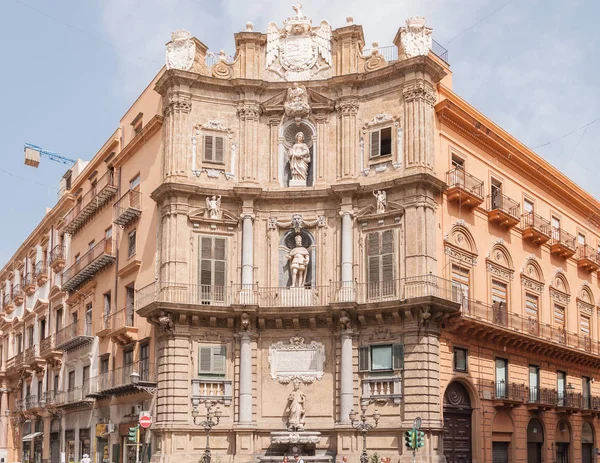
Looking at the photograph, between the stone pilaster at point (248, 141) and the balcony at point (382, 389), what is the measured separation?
9663mm

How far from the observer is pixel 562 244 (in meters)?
47.7

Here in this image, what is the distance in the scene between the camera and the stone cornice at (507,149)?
39844 millimetres

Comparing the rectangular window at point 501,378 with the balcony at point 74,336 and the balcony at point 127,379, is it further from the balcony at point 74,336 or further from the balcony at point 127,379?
the balcony at point 74,336

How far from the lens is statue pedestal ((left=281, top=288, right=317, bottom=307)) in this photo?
1507 inches

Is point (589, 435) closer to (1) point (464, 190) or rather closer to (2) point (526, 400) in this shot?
(2) point (526, 400)

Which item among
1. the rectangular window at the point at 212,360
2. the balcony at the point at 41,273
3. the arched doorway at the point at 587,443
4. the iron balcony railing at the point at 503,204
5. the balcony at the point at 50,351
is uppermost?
the iron balcony railing at the point at 503,204

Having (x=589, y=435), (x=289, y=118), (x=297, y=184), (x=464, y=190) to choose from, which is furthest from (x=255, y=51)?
(x=589, y=435)

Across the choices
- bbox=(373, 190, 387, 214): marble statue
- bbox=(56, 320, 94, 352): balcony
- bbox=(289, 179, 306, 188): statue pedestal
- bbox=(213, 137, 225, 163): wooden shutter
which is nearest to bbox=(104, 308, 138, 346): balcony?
bbox=(56, 320, 94, 352): balcony

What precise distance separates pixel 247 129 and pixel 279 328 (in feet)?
27.9

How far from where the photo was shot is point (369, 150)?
39.0m

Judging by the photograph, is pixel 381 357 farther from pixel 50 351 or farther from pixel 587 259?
pixel 50 351

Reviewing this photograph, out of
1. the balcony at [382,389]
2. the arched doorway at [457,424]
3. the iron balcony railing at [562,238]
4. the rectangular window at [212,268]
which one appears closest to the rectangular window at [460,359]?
the arched doorway at [457,424]

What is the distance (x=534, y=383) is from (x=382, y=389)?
1010 cm

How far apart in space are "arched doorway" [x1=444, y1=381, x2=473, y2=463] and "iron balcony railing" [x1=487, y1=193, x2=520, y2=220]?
8.68 metres
